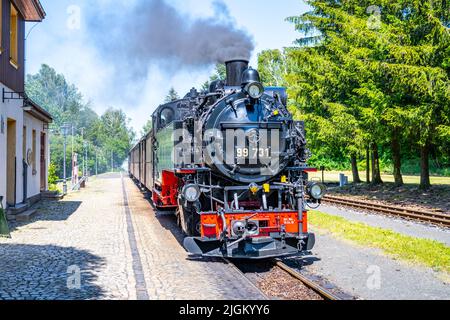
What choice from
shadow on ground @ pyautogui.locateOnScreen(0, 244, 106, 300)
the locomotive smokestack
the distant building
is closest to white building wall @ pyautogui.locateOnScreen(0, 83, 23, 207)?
the distant building

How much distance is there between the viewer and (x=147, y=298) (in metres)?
5.53

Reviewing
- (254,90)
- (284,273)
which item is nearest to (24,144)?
(254,90)

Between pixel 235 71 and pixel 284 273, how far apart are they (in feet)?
13.4

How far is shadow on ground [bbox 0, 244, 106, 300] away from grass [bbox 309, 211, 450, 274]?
5.32 meters

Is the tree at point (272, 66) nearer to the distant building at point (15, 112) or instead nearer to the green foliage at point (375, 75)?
the green foliage at point (375, 75)

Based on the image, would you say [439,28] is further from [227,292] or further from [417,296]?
[227,292]

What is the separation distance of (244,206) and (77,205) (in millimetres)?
10684

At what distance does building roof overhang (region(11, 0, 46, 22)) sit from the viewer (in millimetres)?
14062

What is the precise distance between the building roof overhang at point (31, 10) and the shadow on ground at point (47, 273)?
8.45 meters

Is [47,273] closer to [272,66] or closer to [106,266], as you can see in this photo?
[106,266]

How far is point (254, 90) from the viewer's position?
813cm

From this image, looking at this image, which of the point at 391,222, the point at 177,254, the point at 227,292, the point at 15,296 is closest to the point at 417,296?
the point at 227,292

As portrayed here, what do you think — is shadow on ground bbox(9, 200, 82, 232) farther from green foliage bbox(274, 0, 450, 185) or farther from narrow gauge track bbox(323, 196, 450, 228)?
green foliage bbox(274, 0, 450, 185)

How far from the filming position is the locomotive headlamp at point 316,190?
848 centimetres
